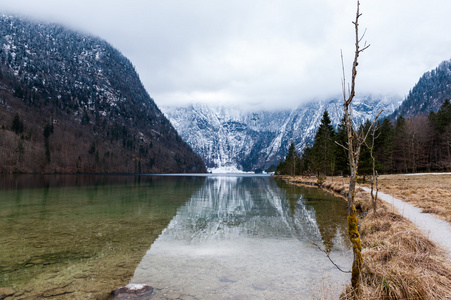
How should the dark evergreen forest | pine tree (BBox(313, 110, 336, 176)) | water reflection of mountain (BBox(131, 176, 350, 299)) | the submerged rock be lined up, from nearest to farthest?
1. the submerged rock
2. water reflection of mountain (BBox(131, 176, 350, 299))
3. pine tree (BBox(313, 110, 336, 176))
4. the dark evergreen forest

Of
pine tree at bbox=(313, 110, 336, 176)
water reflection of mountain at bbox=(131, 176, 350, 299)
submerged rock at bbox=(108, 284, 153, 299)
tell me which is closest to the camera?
submerged rock at bbox=(108, 284, 153, 299)

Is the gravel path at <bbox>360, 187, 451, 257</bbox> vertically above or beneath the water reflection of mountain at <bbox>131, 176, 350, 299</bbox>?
above

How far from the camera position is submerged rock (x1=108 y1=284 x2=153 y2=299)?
264 inches

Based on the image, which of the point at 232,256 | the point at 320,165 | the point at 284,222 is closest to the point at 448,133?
the point at 320,165

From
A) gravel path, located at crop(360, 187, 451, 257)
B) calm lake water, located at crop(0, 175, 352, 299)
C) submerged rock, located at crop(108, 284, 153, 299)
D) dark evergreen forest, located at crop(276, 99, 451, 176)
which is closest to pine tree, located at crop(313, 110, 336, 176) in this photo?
dark evergreen forest, located at crop(276, 99, 451, 176)

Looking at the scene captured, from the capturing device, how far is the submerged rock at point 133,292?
22.0 ft

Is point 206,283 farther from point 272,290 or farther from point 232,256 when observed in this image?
point 232,256

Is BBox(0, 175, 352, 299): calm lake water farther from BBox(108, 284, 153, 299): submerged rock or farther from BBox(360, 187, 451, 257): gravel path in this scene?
BBox(360, 187, 451, 257): gravel path

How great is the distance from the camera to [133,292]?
6836 millimetres

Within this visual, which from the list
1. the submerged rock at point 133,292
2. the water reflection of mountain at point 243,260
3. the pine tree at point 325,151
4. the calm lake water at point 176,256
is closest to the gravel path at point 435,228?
the calm lake water at point 176,256

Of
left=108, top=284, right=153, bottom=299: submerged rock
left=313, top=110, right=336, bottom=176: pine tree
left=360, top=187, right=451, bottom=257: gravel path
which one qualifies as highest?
left=313, top=110, right=336, bottom=176: pine tree

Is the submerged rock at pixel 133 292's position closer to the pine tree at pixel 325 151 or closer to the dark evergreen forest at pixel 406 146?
the pine tree at pixel 325 151

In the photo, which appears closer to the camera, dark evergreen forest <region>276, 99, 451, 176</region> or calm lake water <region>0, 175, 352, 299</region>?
calm lake water <region>0, 175, 352, 299</region>

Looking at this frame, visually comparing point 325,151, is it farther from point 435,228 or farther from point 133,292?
point 133,292
